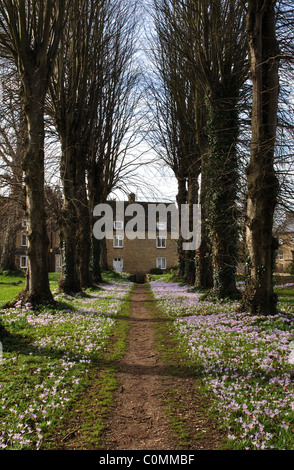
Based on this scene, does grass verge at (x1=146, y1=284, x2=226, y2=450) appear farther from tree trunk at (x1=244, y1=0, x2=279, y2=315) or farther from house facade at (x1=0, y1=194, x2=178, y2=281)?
house facade at (x1=0, y1=194, x2=178, y2=281)

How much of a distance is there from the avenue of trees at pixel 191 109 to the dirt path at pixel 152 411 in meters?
4.38

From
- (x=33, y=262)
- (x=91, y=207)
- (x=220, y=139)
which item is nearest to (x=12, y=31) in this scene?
(x=33, y=262)

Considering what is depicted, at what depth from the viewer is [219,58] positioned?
12883 millimetres

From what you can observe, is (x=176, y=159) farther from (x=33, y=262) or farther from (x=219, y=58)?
(x=33, y=262)

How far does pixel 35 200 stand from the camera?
37.9 ft

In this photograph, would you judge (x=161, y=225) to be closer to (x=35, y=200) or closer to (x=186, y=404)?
(x=35, y=200)

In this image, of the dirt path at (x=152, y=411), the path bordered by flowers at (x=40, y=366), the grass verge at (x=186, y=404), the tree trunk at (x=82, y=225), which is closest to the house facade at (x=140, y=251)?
the tree trunk at (x=82, y=225)

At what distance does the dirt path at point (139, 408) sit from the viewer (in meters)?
3.85

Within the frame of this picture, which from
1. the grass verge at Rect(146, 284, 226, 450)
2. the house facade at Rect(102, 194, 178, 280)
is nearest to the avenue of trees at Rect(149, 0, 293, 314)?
the grass verge at Rect(146, 284, 226, 450)

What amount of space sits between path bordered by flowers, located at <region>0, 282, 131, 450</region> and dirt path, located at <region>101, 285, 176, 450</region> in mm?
717

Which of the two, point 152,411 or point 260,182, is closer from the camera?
point 152,411

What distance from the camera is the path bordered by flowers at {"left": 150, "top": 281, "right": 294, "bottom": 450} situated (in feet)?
12.8

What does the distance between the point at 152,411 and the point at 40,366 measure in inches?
90.3

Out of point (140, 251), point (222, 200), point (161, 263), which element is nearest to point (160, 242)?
point (161, 263)
